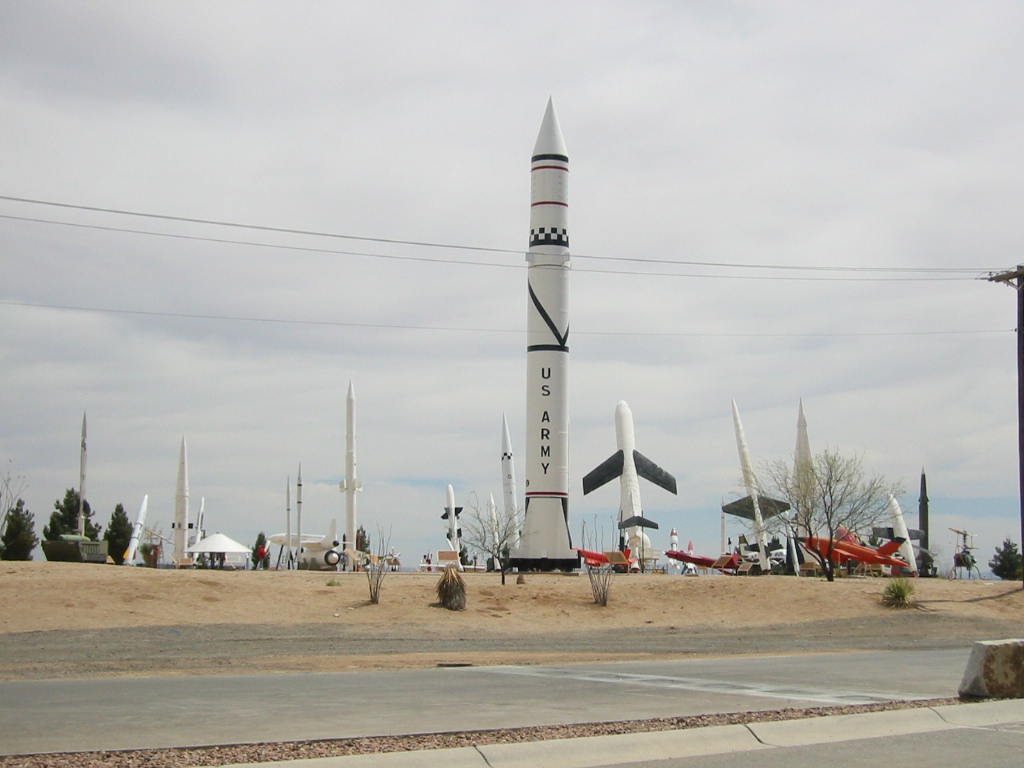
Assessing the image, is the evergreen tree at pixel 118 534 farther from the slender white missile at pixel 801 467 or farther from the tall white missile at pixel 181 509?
the slender white missile at pixel 801 467

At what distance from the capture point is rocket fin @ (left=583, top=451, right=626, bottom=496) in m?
58.6

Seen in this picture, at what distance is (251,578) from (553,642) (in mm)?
11030

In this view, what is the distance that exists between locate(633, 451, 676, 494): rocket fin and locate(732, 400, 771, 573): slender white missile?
3.89m

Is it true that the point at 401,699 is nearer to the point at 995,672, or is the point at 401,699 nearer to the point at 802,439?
the point at 995,672

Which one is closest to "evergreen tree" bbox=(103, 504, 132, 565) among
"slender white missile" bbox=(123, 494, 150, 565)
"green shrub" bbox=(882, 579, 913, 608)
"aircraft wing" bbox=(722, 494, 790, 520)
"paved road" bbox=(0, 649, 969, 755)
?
"slender white missile" bbox=(123, 494, 150, 565)

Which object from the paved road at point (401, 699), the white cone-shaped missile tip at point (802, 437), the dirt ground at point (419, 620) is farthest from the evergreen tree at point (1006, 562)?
the paved road at point (401, 699)

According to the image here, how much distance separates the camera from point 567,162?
42.8 meters

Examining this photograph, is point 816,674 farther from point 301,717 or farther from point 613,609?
point 613,609

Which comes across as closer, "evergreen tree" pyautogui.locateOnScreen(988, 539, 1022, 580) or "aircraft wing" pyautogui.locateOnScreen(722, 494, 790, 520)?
"aircraft wing" pyautogui.locateOnScreen(722, 494, 790, 520)

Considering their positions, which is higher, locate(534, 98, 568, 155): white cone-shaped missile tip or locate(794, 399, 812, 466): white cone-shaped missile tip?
locate(534, 98, 568, 155): white cone-shaped missile tip

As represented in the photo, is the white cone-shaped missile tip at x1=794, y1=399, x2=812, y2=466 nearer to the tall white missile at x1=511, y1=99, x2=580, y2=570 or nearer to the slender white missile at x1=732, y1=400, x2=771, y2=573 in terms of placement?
the slender white missile at x1=732, y1=400, x2=771, y2=573

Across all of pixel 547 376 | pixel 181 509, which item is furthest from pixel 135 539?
pixel 547 376

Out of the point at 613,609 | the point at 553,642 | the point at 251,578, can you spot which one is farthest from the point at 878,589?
the point at 251,578

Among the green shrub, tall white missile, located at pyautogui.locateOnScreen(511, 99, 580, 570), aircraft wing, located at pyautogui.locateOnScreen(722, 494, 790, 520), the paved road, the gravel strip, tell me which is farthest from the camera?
aircraft wing, located at pyautogui.locateOnScreen(722, 494, 790, 520)
